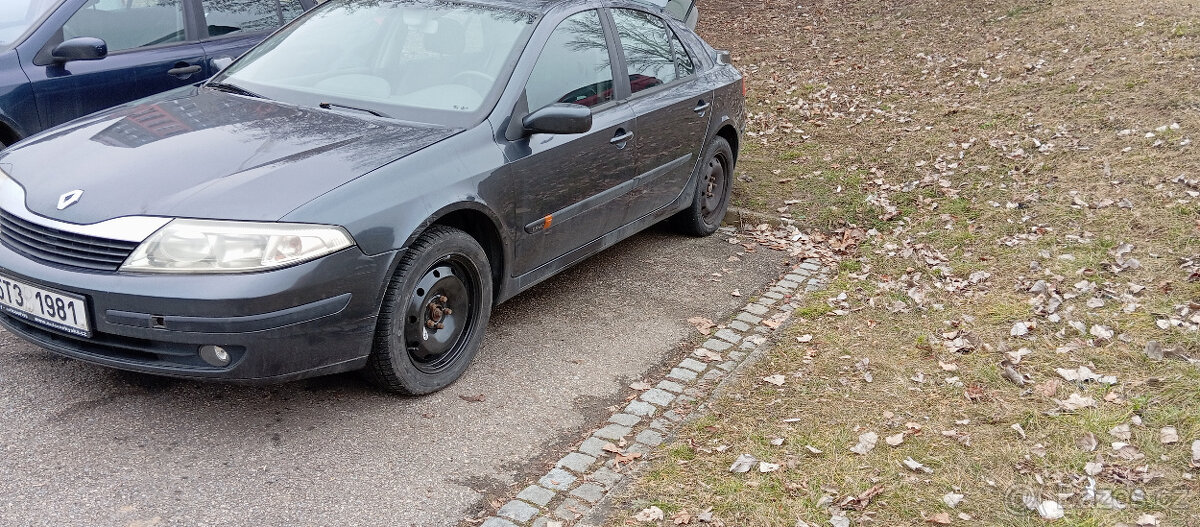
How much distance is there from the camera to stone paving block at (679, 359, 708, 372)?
199 inches

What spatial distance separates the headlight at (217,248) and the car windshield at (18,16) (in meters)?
2.99

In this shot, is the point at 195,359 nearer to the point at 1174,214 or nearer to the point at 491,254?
the point at 491,254

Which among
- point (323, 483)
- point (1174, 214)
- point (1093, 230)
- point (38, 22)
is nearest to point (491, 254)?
point (323, 483)

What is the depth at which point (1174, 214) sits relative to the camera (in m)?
6.60

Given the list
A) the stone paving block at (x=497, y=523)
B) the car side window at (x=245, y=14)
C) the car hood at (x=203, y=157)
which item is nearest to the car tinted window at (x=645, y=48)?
the car hood at (x=203, y=157)

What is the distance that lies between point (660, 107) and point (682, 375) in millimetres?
1714

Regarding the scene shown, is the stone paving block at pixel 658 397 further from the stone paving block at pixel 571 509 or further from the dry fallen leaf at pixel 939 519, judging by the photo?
the dry fallen leaf at pixel 939 519

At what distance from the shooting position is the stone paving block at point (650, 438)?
14.0ft

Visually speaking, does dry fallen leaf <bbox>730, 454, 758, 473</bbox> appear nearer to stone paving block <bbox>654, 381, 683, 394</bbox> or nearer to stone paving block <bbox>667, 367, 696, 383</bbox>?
stone paving block <bbox>654, 381, 683, 394</bbox>

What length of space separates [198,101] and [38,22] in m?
1.82

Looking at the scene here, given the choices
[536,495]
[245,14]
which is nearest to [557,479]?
[536,495]

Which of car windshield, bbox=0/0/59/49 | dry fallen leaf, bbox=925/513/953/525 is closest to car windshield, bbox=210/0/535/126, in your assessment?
car windshield, bbox=0/0/59/49

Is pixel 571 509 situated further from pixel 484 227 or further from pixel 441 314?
pixel 484 227

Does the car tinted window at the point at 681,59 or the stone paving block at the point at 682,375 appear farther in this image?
the car tinted window at the point at 681,59
